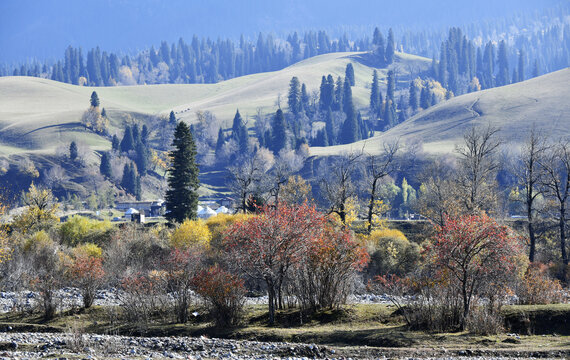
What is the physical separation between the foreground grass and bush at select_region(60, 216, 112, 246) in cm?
2801

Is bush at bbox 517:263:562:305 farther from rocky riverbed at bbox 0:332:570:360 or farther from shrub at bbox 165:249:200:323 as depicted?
shrub at bbox 165:249:200:323

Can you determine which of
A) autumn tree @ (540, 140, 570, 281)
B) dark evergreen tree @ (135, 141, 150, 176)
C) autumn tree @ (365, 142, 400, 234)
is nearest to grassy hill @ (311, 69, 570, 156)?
autumn tree @ (365, 142, 400, 234)

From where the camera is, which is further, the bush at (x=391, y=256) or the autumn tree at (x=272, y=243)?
the bush at (x=391, y=256)

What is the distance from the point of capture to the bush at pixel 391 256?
57.2 m

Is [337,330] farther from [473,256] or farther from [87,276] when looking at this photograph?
[87,276]

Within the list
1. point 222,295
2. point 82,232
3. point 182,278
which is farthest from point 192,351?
point 82,232

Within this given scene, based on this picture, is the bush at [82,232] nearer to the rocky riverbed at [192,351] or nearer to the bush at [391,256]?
the bush at [391,256]

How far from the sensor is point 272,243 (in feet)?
108

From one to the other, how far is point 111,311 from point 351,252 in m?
14.3

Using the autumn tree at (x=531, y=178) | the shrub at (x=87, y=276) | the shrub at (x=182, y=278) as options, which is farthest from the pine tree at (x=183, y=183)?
the shrub at (x=182, y=278)

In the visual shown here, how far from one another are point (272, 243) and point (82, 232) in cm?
4101

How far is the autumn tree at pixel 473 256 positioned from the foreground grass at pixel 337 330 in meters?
2.00

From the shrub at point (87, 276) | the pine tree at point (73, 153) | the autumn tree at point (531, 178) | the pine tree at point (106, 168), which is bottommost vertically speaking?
the shrub at point (87, 276)

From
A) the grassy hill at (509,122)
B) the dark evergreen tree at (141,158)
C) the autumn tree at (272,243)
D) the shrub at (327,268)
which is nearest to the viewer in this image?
the autumn tree at (272,243)
